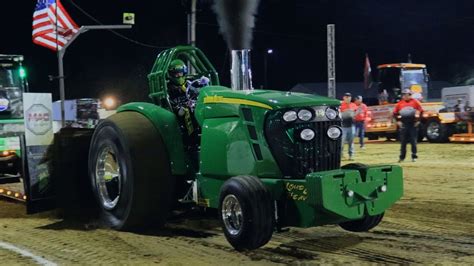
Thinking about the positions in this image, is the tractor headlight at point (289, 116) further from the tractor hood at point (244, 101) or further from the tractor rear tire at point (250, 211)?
the tractor rear tire at point (250, 211)

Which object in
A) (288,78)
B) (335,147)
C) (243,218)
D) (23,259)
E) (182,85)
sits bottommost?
(23,259)

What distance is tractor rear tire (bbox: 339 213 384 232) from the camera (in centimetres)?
607

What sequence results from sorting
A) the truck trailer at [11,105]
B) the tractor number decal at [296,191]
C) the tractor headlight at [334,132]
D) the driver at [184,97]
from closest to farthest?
1. the tractor number decal at [296,191]
2. the tractor headlight at [334,132]
3. the driver at [184,97]
4. the truck trailer at [11,105]

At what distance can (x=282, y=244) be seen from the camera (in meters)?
6.10

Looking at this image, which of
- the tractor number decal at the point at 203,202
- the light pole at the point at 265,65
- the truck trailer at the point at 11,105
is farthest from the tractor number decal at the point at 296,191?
the light pole at the point at 265,65

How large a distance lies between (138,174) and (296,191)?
77.7 inches

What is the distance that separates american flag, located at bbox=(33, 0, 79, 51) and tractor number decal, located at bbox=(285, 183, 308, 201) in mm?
13906

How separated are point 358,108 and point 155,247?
41.6 ft

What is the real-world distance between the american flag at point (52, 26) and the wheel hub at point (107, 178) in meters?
11.4

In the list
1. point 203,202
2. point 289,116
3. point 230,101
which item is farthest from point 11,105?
point 289,116

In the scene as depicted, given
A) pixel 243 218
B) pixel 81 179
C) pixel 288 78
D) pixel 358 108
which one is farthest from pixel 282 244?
pixel 288 78

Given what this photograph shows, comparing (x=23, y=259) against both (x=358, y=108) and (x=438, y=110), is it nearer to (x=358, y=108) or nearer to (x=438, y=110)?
(x=358, y=108)

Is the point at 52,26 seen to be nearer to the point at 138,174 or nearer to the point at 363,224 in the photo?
the point at 138,174

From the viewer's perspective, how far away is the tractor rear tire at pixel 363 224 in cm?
607
